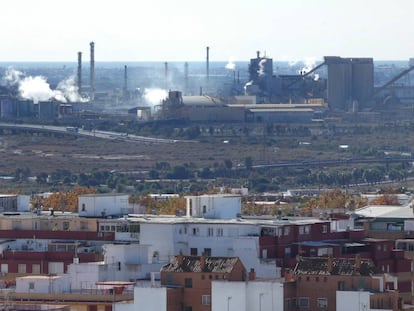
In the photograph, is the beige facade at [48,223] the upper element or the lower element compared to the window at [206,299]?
upper

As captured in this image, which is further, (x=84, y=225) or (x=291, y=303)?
(x=84, y=225)

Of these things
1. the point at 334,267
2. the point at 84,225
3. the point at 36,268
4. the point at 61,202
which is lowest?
the point at 36,268

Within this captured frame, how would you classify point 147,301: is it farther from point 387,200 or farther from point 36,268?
point 387,200

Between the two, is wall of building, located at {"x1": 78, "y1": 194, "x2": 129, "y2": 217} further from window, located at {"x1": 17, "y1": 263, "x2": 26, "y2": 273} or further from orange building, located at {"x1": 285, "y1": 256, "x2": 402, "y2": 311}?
orange building, located at {"x1": 285, "y1": 256, "x2": 402, "y2": 311}

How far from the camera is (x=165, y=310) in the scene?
57.8m

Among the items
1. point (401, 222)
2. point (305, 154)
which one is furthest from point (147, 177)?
point (401, 222)

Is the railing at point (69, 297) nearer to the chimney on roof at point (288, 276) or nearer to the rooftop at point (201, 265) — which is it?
the rooftop at point (201, 265)

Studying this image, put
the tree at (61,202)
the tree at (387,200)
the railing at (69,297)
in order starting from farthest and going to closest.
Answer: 1. the tree at (387,200)
2. the tree at (61,202)
3. the railing at (69,297)

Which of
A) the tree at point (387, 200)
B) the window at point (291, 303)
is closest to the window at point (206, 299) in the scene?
the window at point (291, 303)

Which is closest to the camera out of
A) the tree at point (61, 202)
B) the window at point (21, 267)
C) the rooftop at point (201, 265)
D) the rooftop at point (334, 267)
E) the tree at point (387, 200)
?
the rooftop at point (334, 267)

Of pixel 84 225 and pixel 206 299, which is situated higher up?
pixel 84 225

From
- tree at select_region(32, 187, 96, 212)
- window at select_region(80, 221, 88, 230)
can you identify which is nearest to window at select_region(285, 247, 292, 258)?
window at select_region(80, 221, 88, 230)

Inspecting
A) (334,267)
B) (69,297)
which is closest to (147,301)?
(69,297)

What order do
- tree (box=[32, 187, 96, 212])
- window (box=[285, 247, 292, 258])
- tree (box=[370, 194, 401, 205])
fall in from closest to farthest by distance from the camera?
1. window (box=[285, 247, 292, 258])
2. tree (box=[32, 187, 96, 212])
3. tree (box=[370, 194, 401, 205])
